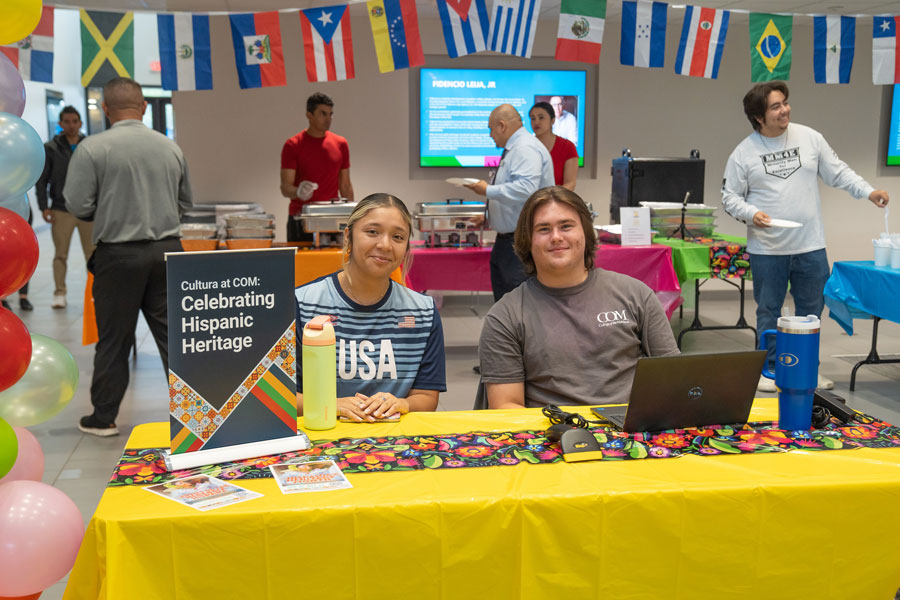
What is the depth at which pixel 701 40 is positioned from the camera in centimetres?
539

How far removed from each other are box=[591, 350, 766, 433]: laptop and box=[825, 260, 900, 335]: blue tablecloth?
9.71 ft

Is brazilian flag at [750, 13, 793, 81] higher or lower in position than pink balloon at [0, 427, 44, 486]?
higher

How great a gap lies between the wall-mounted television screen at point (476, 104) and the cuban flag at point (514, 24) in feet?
7.38

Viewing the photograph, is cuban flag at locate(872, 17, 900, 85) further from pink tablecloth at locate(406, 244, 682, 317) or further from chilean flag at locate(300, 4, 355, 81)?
chilean flag at locate(300, 4, 355, 81)

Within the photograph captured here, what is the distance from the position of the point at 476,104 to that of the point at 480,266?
108 inches

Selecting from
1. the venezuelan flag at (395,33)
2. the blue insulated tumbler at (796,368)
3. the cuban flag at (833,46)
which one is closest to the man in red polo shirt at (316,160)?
the venezuelan flag at (395,33)

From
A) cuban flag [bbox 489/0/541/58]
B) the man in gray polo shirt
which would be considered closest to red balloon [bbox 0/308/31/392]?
the man in gray polo shirt

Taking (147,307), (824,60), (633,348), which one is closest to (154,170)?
(147,307)

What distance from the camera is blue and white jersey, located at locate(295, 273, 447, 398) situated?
205cm

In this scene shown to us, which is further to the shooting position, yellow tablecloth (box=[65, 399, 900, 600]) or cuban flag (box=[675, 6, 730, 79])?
cuban flag (box=[675, 6, 730, 79])

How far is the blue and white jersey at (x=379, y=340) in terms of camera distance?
2047mm

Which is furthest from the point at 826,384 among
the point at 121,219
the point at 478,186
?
the point at 121,219

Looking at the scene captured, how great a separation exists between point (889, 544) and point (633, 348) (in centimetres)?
78

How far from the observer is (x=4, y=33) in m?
1.84
